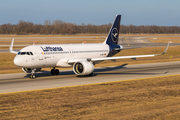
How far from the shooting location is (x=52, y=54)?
32.6 meters

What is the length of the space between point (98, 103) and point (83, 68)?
12.3 meters

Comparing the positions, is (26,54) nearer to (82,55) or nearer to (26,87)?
(26,87)

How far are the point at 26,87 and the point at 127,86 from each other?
10.4 meters

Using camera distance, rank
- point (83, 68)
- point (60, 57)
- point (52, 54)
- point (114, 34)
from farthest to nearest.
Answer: point (114, 34)
point (60, 57)
point (52, 54)
point (83, 68)

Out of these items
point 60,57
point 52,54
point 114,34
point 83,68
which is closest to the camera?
point 83,68

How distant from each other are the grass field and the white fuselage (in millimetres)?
7194

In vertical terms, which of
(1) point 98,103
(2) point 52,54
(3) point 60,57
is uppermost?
(2) point 52,54

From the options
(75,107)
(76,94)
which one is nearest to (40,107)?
(75,107)

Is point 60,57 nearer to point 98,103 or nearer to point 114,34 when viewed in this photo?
point 114,34

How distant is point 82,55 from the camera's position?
117ft

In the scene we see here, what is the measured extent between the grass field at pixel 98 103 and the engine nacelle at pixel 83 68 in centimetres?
461

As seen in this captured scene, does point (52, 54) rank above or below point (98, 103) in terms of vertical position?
above

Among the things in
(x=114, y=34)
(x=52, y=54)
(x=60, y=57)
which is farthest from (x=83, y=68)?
(x=114, y=34)

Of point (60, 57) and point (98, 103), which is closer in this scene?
point (98, 103)
